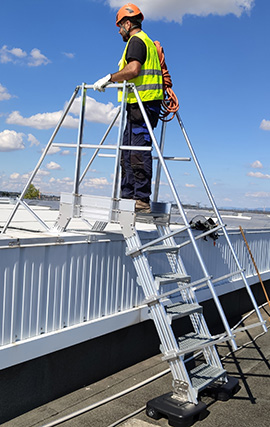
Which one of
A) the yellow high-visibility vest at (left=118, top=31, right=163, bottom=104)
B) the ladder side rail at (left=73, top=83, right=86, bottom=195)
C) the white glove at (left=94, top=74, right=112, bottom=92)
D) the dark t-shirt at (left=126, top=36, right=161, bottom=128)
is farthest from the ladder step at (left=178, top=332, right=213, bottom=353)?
the white glove at (left=94, top=74, right=112, bottom=92)

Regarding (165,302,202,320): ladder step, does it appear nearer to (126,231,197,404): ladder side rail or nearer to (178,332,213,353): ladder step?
(126,231,197,404): ladder side rail

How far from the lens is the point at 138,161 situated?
22.5ft

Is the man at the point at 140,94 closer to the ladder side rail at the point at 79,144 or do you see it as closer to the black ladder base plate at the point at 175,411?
the ladder side rail at the point at 79,144

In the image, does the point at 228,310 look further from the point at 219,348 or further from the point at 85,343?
the point at 85,343

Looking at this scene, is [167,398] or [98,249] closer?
[167,398]

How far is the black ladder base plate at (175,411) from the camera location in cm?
562

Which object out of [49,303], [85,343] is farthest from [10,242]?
[85,343]

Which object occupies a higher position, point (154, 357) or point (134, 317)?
point (134, 317)

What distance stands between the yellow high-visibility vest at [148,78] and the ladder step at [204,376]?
376 centimetres

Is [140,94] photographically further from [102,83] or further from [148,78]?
[102,83]

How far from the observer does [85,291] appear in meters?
6.80

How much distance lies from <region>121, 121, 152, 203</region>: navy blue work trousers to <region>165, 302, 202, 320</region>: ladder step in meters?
1.59

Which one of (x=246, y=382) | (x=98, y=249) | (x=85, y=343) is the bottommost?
(x=246, y=382)

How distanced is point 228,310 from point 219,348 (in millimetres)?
2125
